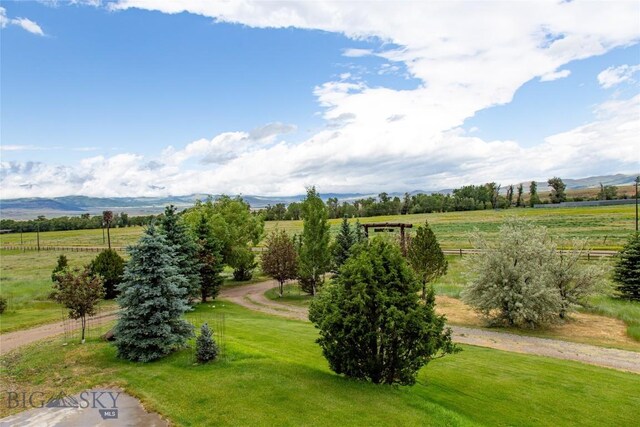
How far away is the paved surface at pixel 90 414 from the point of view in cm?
1053

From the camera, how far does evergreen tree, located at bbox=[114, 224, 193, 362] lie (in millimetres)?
15750

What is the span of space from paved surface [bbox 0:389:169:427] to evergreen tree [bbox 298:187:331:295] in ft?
78.8

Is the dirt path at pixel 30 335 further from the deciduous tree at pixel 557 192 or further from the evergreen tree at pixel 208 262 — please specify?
the deciduous tree at pixel 557 192

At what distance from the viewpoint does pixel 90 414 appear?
435 inches

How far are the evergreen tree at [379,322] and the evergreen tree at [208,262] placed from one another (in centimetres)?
2135

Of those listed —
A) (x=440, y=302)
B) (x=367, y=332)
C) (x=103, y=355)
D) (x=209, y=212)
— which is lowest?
(x=440, y=302)

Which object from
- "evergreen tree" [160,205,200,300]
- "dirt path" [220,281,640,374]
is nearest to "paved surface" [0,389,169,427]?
"dirt path" [220,281,640,374]

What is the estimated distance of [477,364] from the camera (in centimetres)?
1731

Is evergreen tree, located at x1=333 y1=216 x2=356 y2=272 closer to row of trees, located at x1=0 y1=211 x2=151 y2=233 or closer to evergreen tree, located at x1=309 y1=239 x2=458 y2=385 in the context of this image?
evergreen tree, located at x1=309 y1=239 x2=458 y2=385

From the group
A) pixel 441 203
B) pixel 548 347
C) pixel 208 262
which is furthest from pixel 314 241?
pixel 441 203

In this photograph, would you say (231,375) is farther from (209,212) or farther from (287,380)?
(209,212)

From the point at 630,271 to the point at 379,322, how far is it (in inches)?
1126

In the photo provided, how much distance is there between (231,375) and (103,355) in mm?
6463

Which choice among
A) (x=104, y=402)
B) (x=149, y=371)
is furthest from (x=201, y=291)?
(x=104, y=402)
